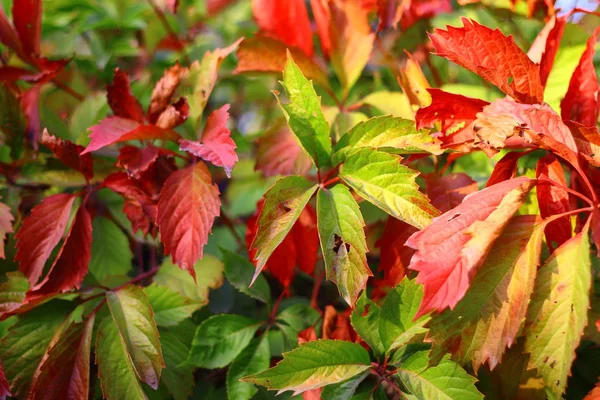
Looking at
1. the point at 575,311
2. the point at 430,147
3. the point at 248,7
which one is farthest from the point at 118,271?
the point at 248,7

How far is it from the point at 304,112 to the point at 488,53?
224mm

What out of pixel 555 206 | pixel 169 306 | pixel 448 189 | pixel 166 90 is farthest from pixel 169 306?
pixel 555 206

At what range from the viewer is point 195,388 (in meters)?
0.80

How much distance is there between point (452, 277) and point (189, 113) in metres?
0.46

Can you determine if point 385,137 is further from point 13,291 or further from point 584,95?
point 13,291

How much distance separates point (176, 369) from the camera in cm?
72

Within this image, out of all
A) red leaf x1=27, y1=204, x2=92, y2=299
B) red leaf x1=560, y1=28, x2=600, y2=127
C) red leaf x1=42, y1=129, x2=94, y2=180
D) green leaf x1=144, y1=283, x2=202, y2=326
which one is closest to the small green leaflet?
green leaf x1=144, y1=283, x2=202, y2=326

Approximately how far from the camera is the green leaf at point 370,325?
2.07ft

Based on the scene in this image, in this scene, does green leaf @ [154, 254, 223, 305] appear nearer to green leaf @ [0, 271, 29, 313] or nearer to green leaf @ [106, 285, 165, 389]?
green leaf @ [106, 285, 165, 389]

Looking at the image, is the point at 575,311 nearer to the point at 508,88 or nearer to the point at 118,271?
the point at 508,88

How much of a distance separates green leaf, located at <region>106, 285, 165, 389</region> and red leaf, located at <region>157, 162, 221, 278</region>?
4.0 inches

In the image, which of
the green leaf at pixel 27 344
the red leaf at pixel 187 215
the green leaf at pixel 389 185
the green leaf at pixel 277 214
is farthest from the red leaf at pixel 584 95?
the green leaf at pixel 27 344

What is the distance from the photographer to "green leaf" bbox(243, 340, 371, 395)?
565 millimetres

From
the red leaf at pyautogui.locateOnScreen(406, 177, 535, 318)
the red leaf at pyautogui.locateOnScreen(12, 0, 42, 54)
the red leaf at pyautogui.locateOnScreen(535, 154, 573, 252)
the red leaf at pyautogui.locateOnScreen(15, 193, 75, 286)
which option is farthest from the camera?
the red leaf at pyautogui.locateOnScreen(12, 0, 42, 54)
